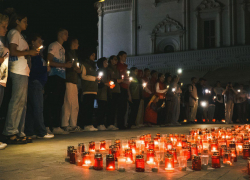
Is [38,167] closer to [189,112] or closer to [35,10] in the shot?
[35,10]

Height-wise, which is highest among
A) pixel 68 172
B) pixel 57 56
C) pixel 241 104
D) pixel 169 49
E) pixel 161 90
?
pixel 169 49

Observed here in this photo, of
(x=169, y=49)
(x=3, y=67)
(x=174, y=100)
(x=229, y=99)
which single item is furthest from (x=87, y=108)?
(x=169, y=49)

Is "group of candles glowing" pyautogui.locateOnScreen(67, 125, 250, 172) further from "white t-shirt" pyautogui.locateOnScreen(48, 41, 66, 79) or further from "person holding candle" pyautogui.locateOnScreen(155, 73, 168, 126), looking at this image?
"person holding candle" pyautogui.locateOnScreen(155, 73, 168, 126)

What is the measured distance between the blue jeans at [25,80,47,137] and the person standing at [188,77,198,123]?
7.36 metres

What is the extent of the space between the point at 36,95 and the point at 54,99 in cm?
83

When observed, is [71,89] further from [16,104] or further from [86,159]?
[86,159]

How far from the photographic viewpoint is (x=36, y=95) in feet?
18.2

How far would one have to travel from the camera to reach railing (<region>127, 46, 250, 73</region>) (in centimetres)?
2714

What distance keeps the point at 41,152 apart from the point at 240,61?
25.8m

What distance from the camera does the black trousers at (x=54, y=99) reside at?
632 cm

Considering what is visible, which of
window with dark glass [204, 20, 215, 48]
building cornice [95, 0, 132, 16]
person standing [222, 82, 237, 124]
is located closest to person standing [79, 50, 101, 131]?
person standing [222, 82, 237, 124]

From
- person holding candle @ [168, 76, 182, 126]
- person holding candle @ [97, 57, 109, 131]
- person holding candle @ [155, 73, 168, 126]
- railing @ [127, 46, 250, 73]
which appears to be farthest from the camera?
railing @ [127, 46, 250, 73]

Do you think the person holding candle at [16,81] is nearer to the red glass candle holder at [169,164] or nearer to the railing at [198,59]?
the red glass candle holder at [169,164]

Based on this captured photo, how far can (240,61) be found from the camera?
27109 millimetres
